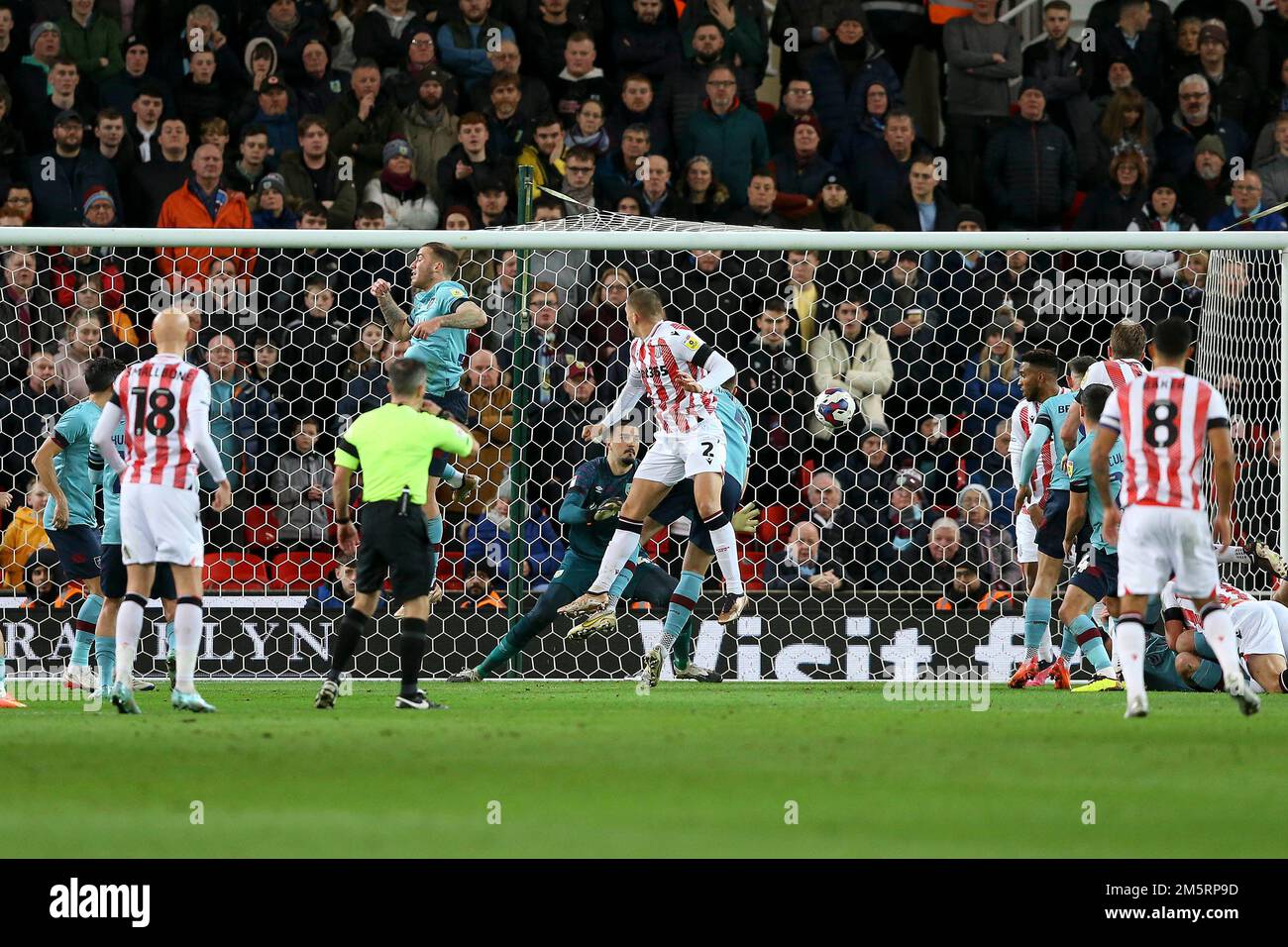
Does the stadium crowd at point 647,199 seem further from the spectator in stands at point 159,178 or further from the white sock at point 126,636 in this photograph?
the white sock at point 126,636

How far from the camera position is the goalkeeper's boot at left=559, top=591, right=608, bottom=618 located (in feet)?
35.8

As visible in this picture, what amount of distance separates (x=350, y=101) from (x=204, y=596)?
509 centimetres

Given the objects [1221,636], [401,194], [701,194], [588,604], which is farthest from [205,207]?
[1221,636]

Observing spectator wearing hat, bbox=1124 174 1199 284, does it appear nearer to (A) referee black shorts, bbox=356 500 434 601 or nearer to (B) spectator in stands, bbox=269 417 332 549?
(B) spectator in stands, bbox=269 417 332 549

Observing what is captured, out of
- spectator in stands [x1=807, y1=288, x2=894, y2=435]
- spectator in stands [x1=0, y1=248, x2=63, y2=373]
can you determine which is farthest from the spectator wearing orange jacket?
spectator in stands [x1=807, y1=288, x2=894, y2=435]

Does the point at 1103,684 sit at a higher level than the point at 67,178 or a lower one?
lower

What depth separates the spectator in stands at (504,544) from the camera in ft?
40.8

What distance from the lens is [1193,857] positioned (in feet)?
16.6

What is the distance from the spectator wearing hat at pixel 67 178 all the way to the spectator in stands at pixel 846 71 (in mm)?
6136

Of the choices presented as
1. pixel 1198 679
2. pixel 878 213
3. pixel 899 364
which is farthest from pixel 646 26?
pixel 1198 679

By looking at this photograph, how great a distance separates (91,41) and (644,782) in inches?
447

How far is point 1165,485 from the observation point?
26.3 ft

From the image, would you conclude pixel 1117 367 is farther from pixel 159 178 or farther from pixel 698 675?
pixel 159 178

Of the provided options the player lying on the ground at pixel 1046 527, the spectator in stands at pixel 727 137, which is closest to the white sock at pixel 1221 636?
the player lying on the ground at pixel 1046 527
